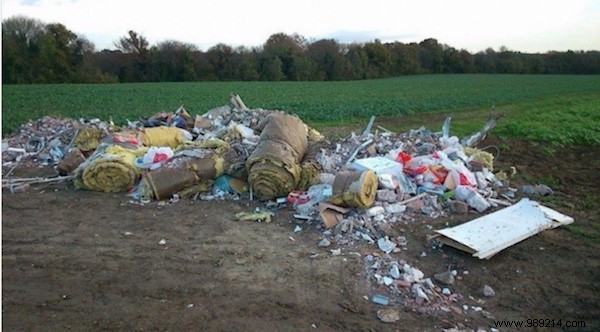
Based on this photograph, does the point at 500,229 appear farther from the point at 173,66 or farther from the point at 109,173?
the point at 173,66

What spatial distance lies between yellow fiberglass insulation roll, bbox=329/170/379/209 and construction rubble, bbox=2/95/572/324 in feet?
0.04

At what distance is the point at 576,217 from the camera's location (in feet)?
20.2

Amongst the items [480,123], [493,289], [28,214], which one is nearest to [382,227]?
[493,289]

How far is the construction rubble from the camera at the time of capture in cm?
549

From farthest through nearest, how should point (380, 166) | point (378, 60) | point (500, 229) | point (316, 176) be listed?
point (378, 60) < point (316, 176) < point (380, 166) < point (500, 229)

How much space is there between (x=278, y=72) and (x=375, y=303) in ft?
141

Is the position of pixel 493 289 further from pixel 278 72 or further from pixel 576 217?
pixel 278 72

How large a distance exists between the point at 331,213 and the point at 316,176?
1312mm

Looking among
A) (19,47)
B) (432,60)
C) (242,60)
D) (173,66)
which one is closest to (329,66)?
(242,60)

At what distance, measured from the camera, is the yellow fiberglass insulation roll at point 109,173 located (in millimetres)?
6965

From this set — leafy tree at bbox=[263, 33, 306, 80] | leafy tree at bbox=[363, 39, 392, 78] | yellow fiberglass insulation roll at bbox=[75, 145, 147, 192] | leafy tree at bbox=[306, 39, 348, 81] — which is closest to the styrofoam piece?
yellow fiberglass insulation roll at bbox=[75, 145, 147, 192]

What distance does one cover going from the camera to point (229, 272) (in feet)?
14.8

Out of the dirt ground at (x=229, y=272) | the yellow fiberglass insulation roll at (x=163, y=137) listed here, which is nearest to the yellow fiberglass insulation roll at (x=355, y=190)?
the dirt ground at (x=229, y=272)

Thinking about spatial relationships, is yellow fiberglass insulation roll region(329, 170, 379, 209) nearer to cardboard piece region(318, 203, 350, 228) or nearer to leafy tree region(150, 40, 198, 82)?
cardboard piece region(318, 203, 350, 228)
